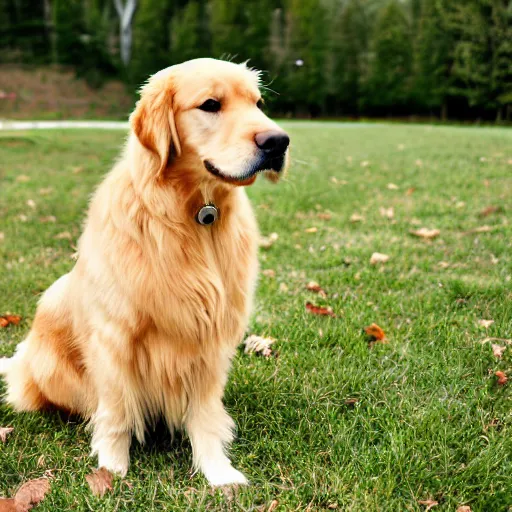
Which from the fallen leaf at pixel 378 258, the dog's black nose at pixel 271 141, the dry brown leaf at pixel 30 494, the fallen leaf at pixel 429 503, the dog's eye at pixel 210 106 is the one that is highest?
the dog's eye at pixel 210 106

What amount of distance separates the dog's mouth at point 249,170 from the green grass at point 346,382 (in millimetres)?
317

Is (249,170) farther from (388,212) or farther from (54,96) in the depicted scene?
(54,96)

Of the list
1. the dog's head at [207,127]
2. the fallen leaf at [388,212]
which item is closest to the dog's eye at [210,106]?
the dog's head at [207,127]

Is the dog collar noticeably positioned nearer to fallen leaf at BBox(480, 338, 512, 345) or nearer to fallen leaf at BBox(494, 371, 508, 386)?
fallen leaf at BBox(494, 371, 508, 386)

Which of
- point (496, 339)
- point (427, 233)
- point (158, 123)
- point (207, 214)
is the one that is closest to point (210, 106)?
point (158, 123)

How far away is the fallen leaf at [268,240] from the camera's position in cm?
453

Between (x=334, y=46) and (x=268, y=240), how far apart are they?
92.8ft

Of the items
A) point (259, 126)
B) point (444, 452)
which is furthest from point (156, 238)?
point (444, 452)

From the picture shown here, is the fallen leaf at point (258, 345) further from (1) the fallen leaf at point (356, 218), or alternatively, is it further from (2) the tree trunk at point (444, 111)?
(2) the tree trunk at point (444, 111)

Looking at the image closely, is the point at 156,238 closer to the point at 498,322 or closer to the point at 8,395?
the point at 8,395

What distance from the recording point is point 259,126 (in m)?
1.76

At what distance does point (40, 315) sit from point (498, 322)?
7.73 ft

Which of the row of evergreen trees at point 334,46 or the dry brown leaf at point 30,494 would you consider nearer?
the dry brown leaf at point 30,494

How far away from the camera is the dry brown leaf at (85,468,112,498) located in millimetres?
1866
